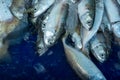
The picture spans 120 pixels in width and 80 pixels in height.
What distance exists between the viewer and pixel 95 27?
2.34m

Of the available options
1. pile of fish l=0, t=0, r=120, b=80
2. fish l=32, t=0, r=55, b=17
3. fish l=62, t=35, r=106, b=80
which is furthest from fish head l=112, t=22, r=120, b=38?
fish l=32, t=0, r=55, b=17

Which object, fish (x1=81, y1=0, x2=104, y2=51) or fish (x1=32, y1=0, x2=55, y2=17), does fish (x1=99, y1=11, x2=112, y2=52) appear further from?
fish (x1=32, y1=0, x2=55, y2=17)

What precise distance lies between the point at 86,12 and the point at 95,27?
0.35ft

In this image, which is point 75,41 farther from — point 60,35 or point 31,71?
point 31,71

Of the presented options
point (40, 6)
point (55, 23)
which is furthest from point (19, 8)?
point (55, 23)

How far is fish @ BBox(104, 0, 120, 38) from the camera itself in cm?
238

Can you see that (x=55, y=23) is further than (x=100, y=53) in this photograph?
Yes

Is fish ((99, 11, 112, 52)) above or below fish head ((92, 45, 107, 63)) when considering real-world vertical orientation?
above

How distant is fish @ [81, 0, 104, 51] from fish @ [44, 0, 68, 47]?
0.43ft

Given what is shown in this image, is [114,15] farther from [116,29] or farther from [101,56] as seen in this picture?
[101,56]

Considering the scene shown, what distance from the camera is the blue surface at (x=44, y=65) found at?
2188 mm

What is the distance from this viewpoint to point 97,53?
2.26 m

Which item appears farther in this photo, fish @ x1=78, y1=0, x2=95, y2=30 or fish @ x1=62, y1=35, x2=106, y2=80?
fish @ x1=78, y1=0, x2=95, y2=30

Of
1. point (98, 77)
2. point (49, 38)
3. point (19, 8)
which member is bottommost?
point (98, 77)
